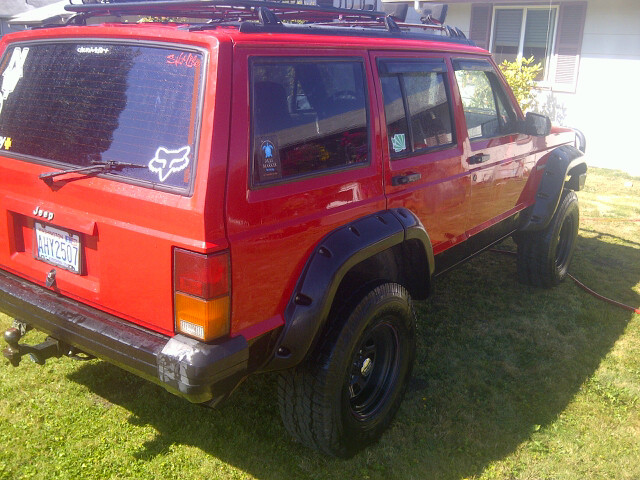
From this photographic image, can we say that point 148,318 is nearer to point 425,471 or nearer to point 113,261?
point 113,261

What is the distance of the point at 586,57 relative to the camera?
402 inches

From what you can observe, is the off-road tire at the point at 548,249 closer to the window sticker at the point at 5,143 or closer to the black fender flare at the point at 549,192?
the black fender flare at the point at 549,192

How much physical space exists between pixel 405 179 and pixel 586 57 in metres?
8.67

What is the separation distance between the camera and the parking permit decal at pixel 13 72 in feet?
9.41

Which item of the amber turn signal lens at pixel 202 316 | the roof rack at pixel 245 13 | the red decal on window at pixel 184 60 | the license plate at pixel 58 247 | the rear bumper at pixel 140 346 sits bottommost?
the rear bumper at pixel 140 346

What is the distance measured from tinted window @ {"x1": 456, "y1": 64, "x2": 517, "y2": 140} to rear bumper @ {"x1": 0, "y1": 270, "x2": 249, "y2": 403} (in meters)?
2.38

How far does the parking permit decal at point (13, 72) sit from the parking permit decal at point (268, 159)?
1376mm

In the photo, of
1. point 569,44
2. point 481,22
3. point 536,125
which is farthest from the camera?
point 481,22

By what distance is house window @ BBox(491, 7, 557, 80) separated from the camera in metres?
10.7

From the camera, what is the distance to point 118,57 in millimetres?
2457

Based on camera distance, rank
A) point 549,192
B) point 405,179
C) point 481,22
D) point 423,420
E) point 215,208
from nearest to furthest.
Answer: point 215,208, point 405,179, point 423,420, point 549,192, point 481,22

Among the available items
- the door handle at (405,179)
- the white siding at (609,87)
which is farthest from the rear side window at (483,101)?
the white siding at (609,87)

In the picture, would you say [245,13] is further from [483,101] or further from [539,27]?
[539,27]

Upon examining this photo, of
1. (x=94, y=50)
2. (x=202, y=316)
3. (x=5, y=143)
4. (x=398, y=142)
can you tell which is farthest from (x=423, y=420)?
(x=5, y=143)
